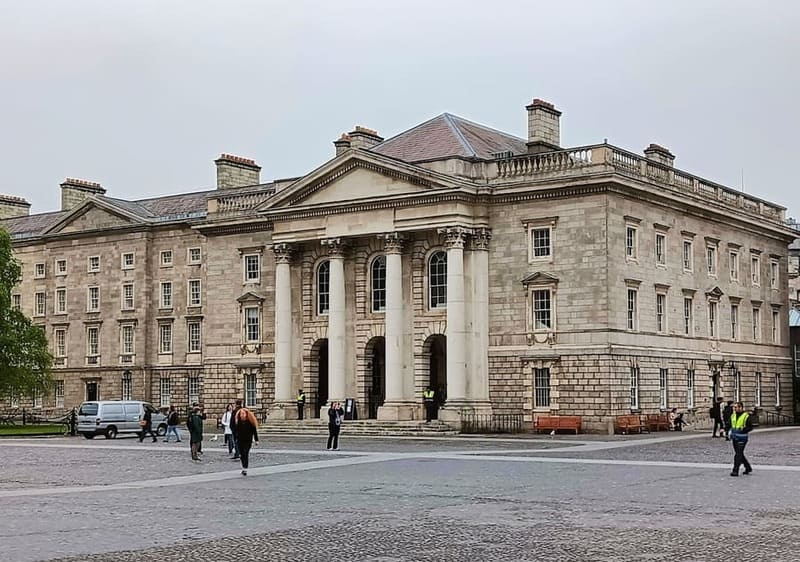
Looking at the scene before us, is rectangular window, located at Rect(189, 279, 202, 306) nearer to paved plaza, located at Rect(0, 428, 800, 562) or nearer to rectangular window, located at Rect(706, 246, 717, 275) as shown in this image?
rectangular window, located at Rect(706, 246, 717, 275)

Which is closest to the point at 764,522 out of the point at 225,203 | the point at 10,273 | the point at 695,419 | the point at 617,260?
the point at 617,260

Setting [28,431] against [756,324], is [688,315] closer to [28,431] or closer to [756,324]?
[756,324]

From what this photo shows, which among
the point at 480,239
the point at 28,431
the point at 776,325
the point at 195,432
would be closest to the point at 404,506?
the point at 195,432

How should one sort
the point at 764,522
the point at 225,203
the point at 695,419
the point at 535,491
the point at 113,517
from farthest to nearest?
the point at 225,203
the point at 695,419
the point at 535,491
the point at 113,517
the point at 764,522

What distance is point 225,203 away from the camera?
64250 mm

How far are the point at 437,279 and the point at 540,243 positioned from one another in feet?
16.9

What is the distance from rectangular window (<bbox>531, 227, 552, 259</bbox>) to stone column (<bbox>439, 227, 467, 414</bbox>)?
294cm

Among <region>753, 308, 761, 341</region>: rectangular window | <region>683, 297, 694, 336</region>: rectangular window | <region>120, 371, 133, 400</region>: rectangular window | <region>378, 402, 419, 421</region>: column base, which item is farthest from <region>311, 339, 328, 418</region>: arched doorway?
<region>753, 308, 761, 341</region>: rectangular window

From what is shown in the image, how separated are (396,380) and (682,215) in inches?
581

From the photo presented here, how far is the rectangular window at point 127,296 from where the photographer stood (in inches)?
2849

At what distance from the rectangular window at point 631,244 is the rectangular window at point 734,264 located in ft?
31.7

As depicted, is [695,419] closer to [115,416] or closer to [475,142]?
[475,142]

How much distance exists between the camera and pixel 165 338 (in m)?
71.2

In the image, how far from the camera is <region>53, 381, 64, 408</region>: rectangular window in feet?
246
